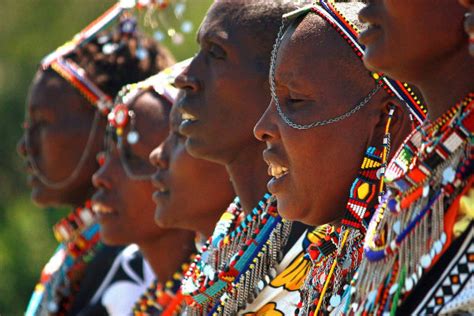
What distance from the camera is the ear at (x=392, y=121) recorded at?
381 cm

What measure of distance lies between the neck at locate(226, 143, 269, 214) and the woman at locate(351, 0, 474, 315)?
1.44m

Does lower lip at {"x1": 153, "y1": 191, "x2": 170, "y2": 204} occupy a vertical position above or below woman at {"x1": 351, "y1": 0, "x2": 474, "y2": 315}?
below

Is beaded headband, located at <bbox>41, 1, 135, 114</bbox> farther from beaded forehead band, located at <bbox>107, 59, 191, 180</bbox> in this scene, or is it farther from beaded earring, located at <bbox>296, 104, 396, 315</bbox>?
beaded earring, located at <bbox>296, 104, 396, 315</bbox>

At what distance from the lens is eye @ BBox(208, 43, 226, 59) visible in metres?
4.70

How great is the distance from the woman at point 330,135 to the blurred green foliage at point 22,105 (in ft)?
25.5

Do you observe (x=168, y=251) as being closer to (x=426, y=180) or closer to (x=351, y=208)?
(x=351, y=208)

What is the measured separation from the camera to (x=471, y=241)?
2.85 meters

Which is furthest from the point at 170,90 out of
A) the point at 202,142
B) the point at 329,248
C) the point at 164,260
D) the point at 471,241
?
the point at 471,241

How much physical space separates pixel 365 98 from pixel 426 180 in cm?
89

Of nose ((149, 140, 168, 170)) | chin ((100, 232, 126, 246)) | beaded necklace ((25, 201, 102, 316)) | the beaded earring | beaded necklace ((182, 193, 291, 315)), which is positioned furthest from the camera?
beaded necklace ((25, 201, 102, 316))

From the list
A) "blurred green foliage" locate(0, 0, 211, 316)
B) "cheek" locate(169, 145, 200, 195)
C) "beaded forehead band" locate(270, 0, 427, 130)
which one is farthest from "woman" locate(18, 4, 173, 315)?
"blurred green foliage" locate(0, 0, 211, 316)

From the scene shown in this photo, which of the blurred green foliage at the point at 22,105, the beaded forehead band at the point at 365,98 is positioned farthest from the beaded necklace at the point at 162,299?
the blurred green foliage at the point at 22,105

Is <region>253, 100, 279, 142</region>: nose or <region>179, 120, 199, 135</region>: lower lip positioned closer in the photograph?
<region>253, 100, 279, 142</region>: nose

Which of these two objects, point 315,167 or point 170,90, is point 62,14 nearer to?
point 170,90
